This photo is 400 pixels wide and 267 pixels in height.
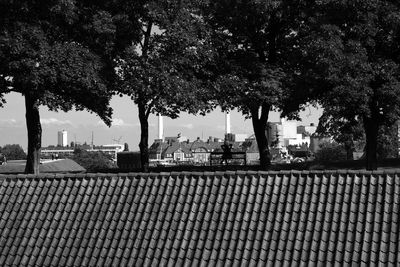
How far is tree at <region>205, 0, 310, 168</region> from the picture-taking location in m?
30.7

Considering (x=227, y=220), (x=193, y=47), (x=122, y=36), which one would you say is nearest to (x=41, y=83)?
(x=122, y=36)

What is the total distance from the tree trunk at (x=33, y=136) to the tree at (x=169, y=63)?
185 inches

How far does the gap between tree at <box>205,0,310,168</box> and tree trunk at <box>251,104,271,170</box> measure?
5cm

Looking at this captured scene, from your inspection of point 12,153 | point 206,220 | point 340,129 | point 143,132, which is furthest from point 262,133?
point 12,153

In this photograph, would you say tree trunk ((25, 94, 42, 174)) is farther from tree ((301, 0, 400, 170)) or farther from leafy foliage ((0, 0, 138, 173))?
tree ((301, 0, 400, 170))

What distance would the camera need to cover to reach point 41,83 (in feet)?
91.1

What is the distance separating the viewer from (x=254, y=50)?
33.8 m

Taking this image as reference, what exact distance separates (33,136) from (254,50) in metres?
11.3

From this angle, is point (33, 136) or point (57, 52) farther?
point (33, 136)

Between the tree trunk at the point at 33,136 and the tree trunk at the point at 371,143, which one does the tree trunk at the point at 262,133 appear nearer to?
the tree trunk at the point at 371,143

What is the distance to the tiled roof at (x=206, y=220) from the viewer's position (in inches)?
434

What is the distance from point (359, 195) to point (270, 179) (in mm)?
1589

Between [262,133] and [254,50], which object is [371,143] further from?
[254,50]

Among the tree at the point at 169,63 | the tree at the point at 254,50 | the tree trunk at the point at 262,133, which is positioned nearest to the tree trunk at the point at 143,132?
the tree at the point at 169,63
